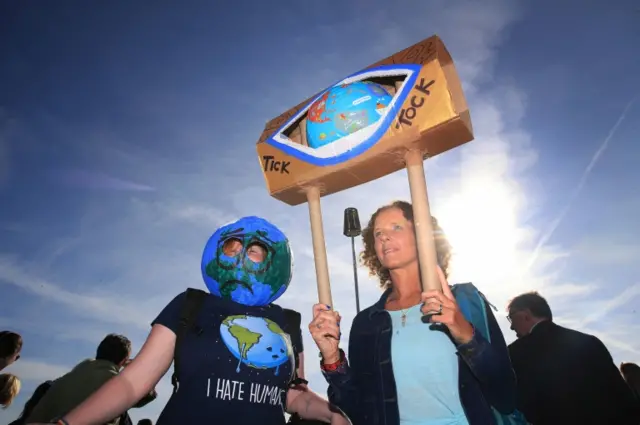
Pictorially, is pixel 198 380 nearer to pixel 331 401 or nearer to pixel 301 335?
pixel 301 335

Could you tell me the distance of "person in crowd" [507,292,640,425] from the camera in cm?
340

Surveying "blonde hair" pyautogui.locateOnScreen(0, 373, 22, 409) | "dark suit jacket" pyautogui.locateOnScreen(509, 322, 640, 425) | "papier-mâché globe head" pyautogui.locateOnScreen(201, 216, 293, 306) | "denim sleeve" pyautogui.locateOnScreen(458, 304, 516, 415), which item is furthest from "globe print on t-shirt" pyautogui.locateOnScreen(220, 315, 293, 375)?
"blonde hair" pyautogui.locateOnScreen(0, 373, 22, 409)

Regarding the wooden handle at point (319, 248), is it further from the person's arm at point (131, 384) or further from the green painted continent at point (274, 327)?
the person's arm at point (131, 384)

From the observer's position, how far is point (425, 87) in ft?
7.99

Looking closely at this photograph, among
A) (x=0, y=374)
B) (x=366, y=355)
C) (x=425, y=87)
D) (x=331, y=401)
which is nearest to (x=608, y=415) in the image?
(x=366, y=355)

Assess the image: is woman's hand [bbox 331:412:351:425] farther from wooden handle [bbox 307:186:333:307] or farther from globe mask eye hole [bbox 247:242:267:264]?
globe mask eye hole [bbox 247:242:267:264]

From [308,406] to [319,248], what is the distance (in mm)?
948

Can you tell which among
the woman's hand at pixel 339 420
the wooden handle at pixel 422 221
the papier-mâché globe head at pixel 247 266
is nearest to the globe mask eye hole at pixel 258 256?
the papier-mâché globe head at pixel 247 266

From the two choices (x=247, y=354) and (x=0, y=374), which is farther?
(x=0, y=374)

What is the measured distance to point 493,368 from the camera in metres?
2.08

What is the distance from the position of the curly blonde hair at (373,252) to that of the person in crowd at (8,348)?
4.79m

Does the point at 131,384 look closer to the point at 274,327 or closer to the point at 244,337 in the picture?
the point at 244,337

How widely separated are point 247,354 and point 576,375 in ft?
9.63

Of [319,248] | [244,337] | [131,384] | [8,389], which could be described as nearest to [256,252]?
[319,248]
